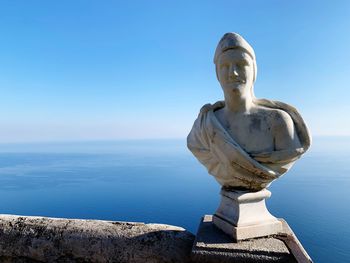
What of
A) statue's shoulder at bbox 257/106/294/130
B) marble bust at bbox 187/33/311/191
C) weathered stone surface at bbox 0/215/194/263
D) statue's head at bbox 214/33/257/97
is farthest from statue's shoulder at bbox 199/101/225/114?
weathered stone surface at bbox 0/215/194/263

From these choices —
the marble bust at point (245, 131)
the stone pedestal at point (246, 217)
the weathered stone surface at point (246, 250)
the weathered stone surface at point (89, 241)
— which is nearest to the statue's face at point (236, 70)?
the marble bust at point (245, 131)

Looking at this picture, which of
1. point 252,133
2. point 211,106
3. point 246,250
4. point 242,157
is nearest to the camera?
point 246,250

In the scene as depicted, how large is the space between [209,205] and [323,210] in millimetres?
28371

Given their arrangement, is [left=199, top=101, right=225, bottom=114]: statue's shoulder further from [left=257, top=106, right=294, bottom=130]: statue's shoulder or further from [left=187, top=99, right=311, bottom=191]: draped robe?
[left=257, top=106, right=294, bottom=130]: statue's shoulder

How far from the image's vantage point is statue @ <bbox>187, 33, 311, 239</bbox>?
2.13 metres

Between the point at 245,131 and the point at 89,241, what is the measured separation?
1685 millimetres

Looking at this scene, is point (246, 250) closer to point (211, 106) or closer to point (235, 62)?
point (211, 106)

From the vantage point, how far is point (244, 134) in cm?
222

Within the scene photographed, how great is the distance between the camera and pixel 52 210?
66.1m

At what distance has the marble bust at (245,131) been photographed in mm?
2135

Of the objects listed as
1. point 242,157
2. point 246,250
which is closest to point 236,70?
point 242,157

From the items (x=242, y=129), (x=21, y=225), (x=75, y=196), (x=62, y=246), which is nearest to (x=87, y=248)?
(x=62, y=246)

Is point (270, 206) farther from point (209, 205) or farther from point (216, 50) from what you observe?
point (216, 50)

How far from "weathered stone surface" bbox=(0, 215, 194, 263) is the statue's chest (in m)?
0.94
